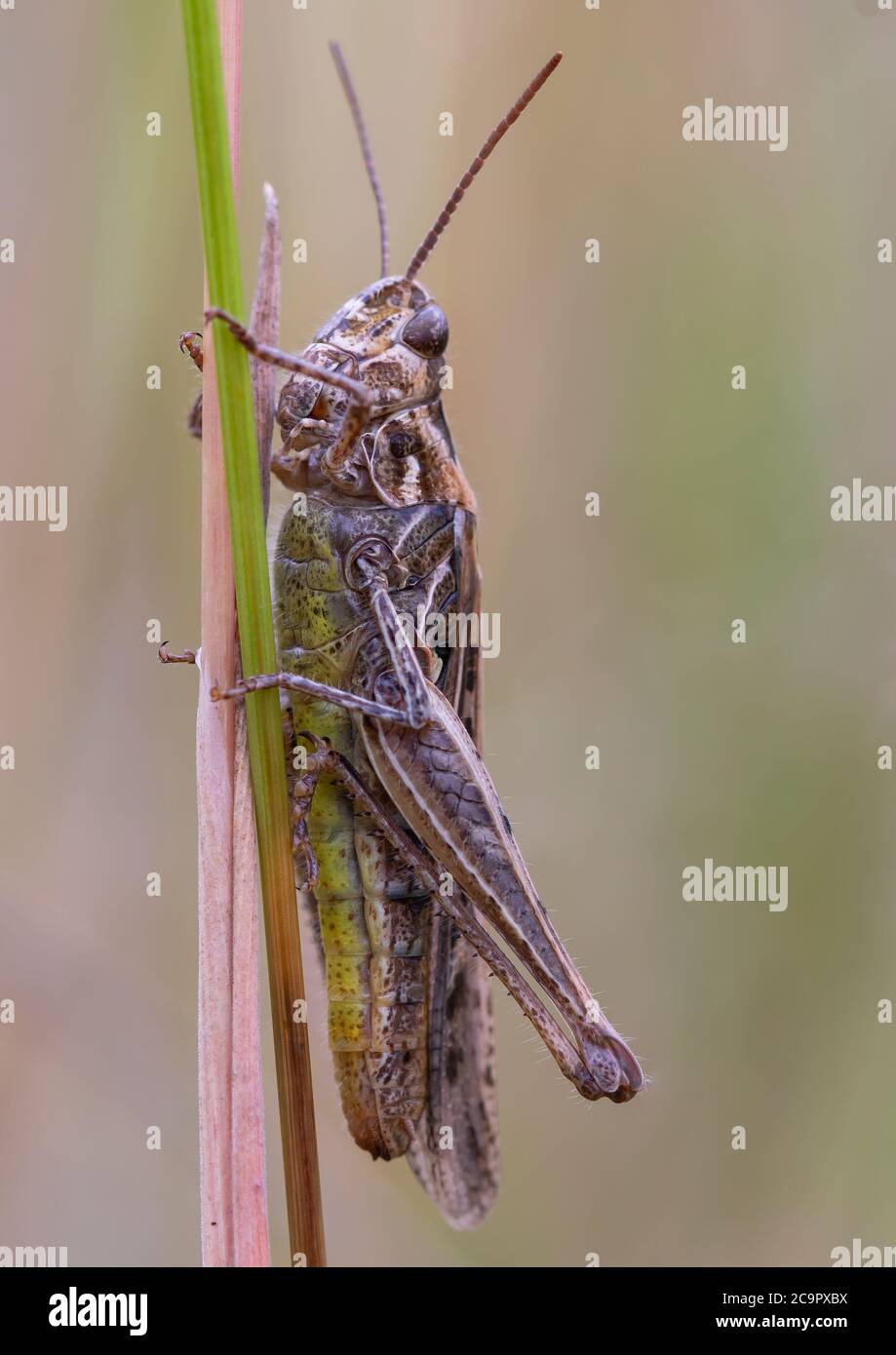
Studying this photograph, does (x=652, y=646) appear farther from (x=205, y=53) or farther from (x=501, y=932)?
(x=205, y=53)

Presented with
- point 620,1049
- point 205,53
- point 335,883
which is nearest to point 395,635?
point 335,883

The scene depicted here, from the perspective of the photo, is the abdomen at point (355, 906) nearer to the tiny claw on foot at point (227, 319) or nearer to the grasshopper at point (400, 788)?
the grasshopper at point (400, 788)

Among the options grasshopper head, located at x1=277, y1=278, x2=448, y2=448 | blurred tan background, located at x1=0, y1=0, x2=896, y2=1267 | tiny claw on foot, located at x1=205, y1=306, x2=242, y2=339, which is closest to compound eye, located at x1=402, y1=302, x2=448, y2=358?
grasshopper head, located at x1=277, y1=278, x2=448, y2=448

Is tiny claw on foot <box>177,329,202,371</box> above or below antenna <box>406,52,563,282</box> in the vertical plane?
below

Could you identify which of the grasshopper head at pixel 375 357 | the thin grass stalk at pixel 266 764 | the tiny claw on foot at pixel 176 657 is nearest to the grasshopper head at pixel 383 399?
the grasshopper head at pixel 375 357

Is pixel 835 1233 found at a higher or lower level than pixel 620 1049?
lower

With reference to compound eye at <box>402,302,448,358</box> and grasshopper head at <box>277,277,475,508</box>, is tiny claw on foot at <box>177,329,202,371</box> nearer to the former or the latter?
grasshopper head at <box>277,277,475,508</box>
